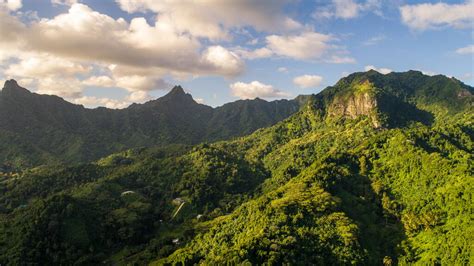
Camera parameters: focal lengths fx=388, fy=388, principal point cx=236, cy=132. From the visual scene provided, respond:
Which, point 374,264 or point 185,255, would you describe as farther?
point 185,255

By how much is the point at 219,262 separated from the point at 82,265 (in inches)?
3192

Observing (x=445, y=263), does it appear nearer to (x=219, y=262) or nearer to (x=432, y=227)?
(x=432, y=227)

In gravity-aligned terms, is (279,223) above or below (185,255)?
above

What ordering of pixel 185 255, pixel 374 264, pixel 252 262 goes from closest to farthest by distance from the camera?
pixel 252 262 < pixel 374 264 < pixel 185 255

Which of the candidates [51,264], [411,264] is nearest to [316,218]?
[411,264]

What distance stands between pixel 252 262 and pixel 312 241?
34178 mm

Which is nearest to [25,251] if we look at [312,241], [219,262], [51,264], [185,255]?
[51,264]

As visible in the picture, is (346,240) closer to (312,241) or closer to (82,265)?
(312,241)

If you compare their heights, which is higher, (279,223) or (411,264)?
(279,223)

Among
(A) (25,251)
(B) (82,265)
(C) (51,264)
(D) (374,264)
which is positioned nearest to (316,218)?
(D) (374,264)

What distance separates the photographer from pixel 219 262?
163 m

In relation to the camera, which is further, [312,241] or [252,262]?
[312,241]

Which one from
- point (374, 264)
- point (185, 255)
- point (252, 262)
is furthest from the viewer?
point (185, 255)

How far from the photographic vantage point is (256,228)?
192 meters
